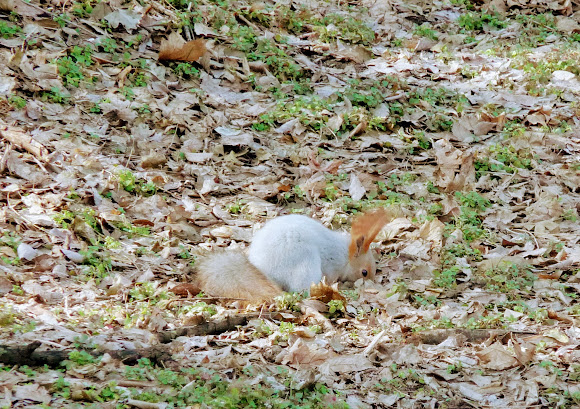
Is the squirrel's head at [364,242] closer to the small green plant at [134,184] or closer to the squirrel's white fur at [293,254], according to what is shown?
the squirrel's white fur at [293,254]

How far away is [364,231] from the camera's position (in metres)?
4.88

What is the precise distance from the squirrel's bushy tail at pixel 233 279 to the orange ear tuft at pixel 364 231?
662mm

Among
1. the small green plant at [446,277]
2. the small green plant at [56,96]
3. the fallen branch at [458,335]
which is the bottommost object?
the small green plant at [446,277]

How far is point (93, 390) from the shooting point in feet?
9.59

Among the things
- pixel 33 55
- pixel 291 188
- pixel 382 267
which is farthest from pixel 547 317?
pixel 33 55

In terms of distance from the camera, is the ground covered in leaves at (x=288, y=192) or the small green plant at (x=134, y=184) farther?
the small green plant at (x=134, y=184)

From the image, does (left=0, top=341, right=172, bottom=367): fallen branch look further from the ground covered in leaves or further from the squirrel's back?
the squirrel's back

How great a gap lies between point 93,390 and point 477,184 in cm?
428

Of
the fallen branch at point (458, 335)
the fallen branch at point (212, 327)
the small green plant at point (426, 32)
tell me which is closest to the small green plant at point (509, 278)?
the fallen branch at point (458, 335)

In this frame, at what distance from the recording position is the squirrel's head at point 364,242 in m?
4.80

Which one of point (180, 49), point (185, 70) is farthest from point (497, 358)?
point (180, 49)

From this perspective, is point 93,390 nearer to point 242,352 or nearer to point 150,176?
point 242,352

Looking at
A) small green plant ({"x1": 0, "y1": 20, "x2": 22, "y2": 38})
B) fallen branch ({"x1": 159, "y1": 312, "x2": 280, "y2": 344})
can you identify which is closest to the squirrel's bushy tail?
fallen branch ({"x1": 159, "y1": 312, "x2": 280, "y2": 344})

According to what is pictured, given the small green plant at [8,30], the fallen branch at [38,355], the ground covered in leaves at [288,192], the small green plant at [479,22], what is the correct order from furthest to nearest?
the small green plant at [479,22] → the small green plant at [8,30] → the ground covered in leaves at [288,192] → the fallen branch at [38,355]
